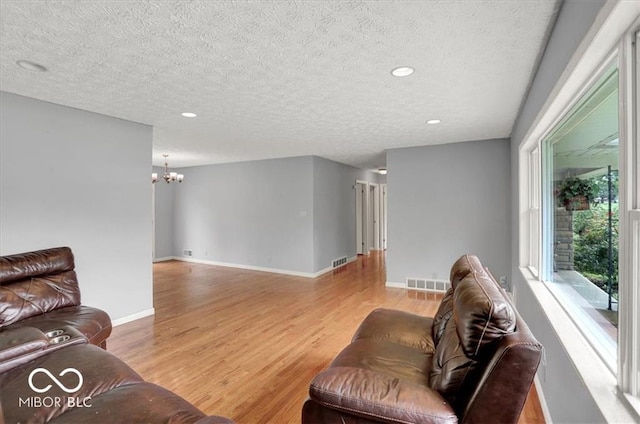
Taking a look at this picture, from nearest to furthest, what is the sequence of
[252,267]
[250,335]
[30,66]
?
1. [30,66]
2. [250,335]
3. [252,267]

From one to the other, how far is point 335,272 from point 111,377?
5319 millimetres

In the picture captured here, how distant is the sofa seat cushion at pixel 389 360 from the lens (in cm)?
162

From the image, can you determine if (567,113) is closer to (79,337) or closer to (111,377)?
(111,377)

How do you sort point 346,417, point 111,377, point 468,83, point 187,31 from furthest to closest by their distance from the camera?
1. point 468,83
2. point 187,31
3. point 111,377
4. point 346,417

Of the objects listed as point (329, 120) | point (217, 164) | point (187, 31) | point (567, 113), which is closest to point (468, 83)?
point (567, 113)

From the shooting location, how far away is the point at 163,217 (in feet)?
26.5

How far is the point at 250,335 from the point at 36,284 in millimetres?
1898

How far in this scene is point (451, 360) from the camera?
140cm

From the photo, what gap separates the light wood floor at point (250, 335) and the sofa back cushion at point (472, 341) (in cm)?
111

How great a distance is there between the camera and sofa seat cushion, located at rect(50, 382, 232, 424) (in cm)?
120

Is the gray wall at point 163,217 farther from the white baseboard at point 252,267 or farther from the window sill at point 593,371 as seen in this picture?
the window sill at point 593,371

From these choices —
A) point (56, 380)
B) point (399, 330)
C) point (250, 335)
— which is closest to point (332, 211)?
point (250, 335)

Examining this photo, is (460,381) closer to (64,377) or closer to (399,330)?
(399,330)

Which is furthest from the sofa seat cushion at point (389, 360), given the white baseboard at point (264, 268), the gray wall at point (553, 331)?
the white baseboard at point (264, 268)
